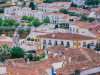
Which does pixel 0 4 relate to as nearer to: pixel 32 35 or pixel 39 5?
pixel 39 5

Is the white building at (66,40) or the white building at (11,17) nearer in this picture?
the white building at (66,40)

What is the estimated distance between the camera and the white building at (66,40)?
4091 centimetres

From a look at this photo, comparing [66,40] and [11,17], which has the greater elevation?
[66,40]

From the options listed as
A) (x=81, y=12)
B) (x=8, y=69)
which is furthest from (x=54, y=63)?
(x=81, y=12)

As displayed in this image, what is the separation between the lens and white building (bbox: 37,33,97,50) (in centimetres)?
4091

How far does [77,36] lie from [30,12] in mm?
53326

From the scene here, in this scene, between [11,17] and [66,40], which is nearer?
[66,40]

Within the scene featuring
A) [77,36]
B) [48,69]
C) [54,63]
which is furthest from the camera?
[77,36]

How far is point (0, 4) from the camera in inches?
4668

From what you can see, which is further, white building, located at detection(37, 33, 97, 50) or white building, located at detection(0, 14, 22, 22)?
white building, located at detection(0, 14, 22, 22)

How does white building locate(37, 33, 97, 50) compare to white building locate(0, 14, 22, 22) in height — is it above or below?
above

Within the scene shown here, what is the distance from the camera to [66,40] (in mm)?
41812

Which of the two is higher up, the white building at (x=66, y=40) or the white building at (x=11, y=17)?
the white building at (x=66, y=40)

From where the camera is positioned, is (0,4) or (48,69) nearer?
(48,69)
